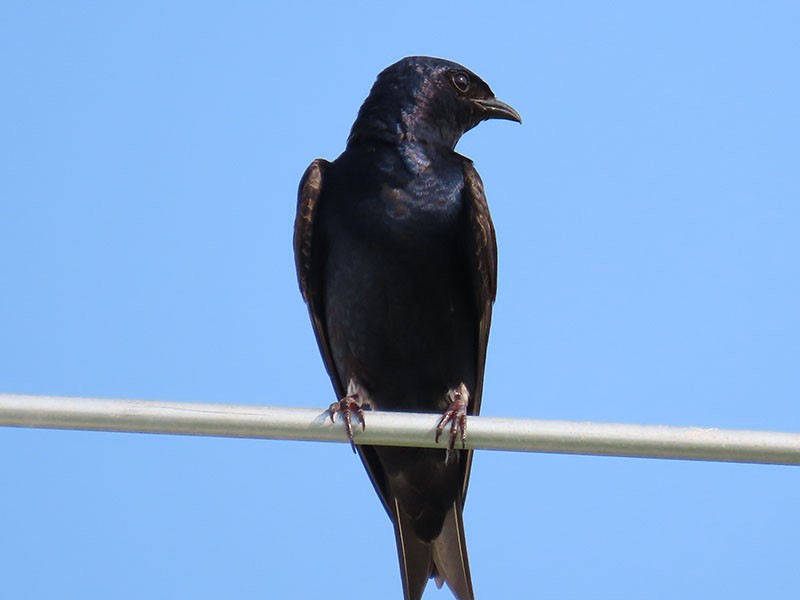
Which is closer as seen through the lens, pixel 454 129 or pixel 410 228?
pixel 410 228

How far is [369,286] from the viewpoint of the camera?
5812mm

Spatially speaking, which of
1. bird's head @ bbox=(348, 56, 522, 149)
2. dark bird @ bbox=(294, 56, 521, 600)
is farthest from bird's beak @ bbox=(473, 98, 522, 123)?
dark bird @ bbox=(294, 56, 521, 600)

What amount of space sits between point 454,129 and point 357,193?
87 cm

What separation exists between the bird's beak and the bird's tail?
78.9 inches

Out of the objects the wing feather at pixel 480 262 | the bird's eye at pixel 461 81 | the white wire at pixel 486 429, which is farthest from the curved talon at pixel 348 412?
the bird's eye at pixel 461 81

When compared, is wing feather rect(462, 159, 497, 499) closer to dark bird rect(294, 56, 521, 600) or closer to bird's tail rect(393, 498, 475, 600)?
dark bird rect(294, 56, 521, 600)

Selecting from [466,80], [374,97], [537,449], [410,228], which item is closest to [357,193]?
[410,228]

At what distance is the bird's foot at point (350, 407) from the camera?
3.93 m

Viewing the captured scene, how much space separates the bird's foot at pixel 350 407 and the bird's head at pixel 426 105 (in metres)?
1.16

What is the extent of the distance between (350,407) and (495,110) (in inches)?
93.1

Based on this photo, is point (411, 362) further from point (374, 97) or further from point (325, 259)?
point (374, 97)

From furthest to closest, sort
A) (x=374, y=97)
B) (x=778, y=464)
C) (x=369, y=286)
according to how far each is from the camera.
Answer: (x=374, y=97) → (x=369, y=286) → (x=778, y=464)

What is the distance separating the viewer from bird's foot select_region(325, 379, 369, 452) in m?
3.93

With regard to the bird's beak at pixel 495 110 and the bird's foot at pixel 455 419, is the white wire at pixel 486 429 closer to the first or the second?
the bird's foot at pixel 455 419
